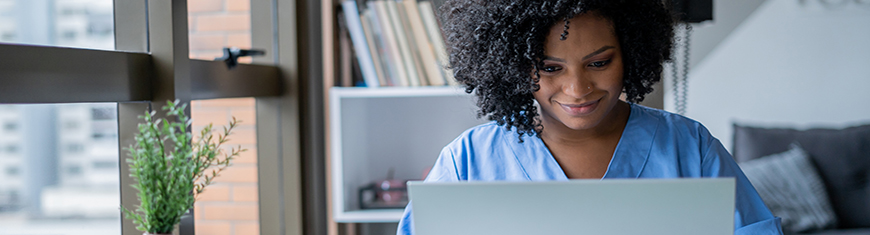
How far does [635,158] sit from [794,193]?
5.76 ft

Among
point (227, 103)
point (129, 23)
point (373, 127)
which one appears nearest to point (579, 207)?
point (129, 23)

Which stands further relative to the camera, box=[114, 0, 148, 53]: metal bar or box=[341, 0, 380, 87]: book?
box=[341, 0, 380, 87]: book

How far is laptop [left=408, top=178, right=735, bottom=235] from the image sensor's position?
0.61m

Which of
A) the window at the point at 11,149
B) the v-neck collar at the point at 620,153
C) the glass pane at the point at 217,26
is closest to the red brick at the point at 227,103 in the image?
the glass pane at the point at 217,26

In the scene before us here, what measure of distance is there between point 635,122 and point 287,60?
98 cm

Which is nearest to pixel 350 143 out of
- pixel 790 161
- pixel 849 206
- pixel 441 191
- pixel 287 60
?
pixel 287 60

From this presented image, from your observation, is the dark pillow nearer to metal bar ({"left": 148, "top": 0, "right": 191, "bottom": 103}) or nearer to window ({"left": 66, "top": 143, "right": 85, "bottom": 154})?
metal bar ({"left": 148, "top": 0, "right": 191, "bottom": 103})

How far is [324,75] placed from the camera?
1.79m

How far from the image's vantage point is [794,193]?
7.94ft

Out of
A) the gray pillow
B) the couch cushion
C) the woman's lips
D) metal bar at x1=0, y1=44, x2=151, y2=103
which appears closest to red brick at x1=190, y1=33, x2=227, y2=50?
metal bar at x1=0, y1=44, x2=151, y2=103

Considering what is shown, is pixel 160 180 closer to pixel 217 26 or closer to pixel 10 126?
pixel 10 126

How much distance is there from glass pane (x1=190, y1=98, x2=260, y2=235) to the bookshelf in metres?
0.23

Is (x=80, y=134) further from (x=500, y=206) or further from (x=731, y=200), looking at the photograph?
(x=731, y=200)

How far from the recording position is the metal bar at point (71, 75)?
2.64 ft
